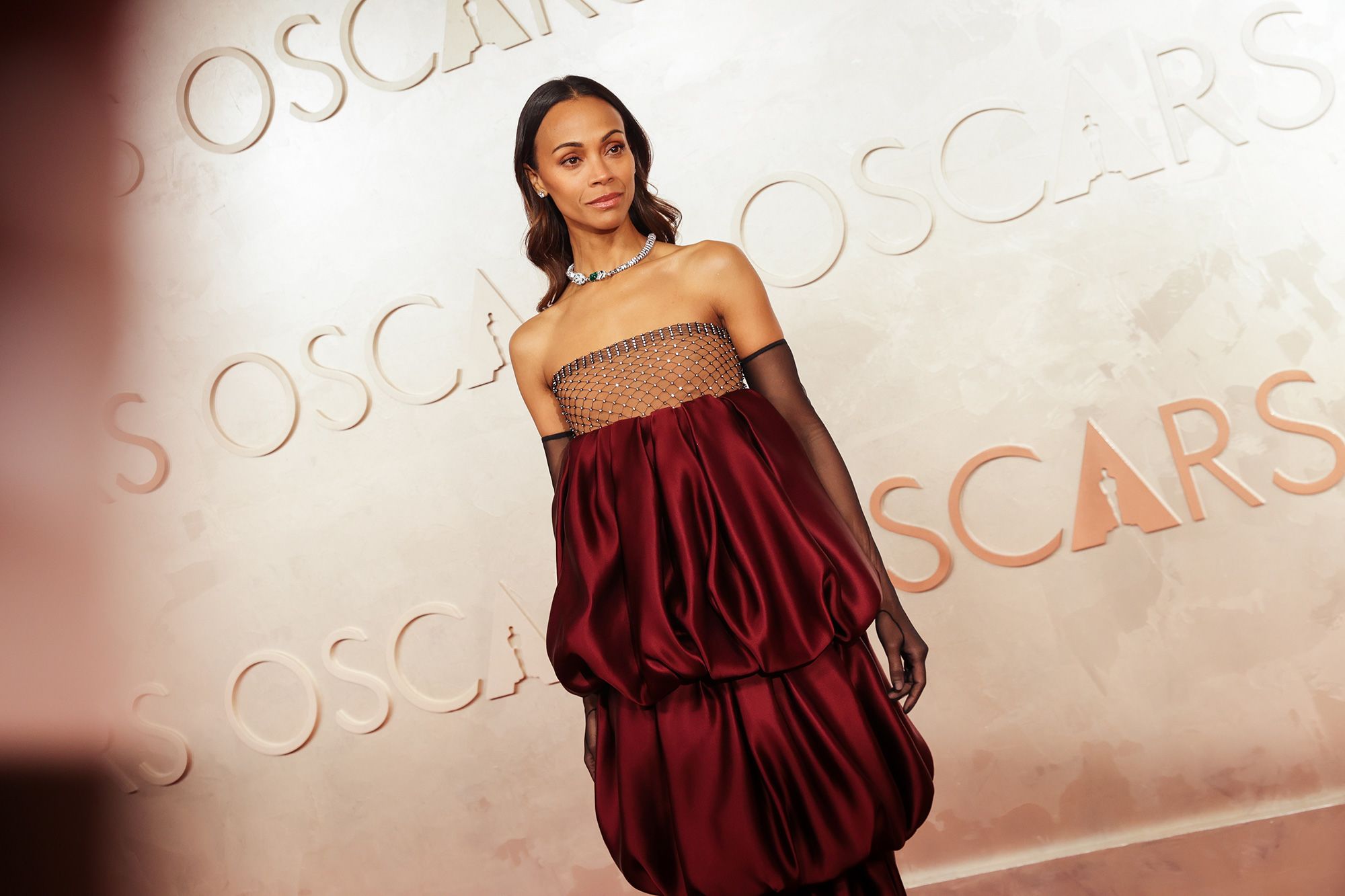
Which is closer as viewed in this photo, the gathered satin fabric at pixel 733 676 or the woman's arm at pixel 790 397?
the gathered satin fabric at pixel 733 676

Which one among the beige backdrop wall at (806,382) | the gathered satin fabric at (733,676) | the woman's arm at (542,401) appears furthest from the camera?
the beige backdrop wall at (806,382)

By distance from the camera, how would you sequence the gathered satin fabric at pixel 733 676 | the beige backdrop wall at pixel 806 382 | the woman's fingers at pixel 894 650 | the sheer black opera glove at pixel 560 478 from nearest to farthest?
1. the gathered satin fabric at pixel 733 676
2. the woman's fingers at pixel 894 650
3. the sheer black opera glove at pixel 560 478
4. the beige backdrop wall at pixel 806 382

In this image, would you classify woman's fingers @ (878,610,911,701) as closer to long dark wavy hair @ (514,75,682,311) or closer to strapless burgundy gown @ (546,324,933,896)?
strapless burgundy gown @ (546,324,933,896)

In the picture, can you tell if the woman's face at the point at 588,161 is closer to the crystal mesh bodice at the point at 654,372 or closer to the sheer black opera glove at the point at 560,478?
the crystal mesh bodice at the point at 654,372

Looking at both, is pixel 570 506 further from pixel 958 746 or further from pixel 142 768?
pixel 142 768

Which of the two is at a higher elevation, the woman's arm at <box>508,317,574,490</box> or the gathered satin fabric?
the woman's arm at <box>508,317,574,490</box>

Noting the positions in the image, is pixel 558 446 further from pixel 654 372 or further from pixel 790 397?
pixel 790 397

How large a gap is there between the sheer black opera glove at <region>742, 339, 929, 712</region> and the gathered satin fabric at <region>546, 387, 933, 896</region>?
0.07 m

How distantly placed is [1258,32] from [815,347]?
1330 mm

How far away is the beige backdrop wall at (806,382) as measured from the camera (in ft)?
8.14

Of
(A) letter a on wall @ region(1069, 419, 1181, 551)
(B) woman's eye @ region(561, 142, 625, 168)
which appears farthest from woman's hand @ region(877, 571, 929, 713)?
(A) letter a on wall @ region(1069, 419, 1181, 551)

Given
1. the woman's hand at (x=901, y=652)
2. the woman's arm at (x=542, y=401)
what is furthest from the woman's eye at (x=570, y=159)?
the woman's hand at (x=901, y=652)

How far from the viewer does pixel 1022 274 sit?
257 cm

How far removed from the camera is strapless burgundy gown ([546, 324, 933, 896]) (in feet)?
4.36
